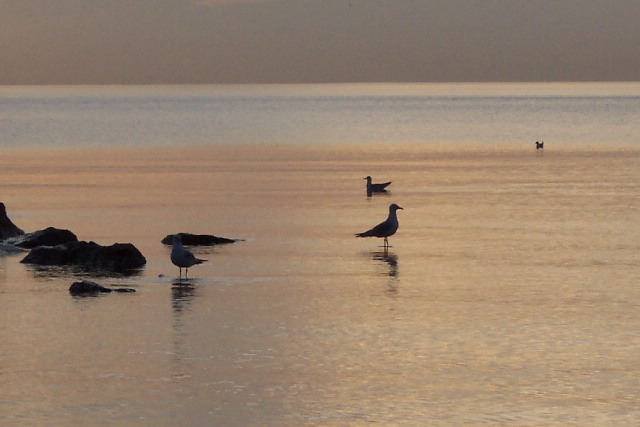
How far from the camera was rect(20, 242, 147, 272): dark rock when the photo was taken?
23.8 metres

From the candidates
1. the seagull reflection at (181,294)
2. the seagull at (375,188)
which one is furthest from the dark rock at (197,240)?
the seagull at (375,188)

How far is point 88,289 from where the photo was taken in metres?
21.0

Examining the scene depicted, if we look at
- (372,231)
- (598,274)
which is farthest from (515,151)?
(598,274)

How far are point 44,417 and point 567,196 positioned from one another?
2694 centimetres

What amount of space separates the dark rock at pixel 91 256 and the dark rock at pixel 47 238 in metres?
0.89

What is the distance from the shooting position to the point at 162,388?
1441 centimetres

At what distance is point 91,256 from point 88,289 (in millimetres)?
3371

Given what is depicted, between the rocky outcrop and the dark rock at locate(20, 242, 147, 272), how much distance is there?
8.01ft

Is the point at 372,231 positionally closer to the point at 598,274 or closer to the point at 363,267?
the point at 363,267

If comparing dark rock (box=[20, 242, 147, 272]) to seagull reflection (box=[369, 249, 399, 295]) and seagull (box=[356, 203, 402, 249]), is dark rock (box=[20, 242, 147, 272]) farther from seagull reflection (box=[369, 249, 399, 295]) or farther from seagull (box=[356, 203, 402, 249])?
seagull (box=[356, 203, 402, 249])

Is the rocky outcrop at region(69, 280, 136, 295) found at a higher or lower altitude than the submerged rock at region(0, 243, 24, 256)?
lower

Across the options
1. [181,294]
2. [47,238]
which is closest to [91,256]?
[47,238]

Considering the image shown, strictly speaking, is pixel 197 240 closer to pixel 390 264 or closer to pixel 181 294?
pixel 390 264

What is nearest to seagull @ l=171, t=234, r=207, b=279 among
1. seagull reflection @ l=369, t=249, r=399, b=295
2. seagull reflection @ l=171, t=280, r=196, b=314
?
seagull reflection @ l=171, t=280, r=196, b=314
